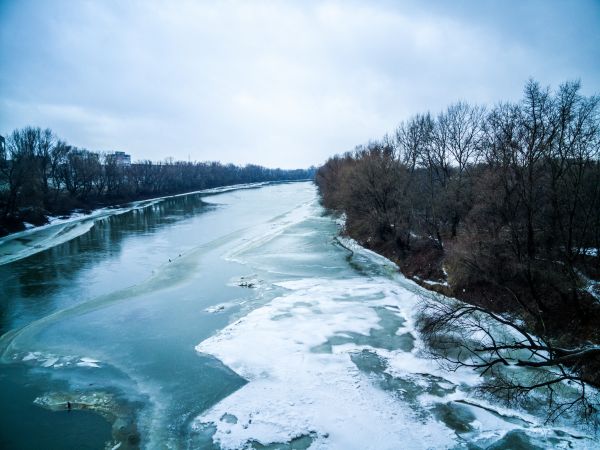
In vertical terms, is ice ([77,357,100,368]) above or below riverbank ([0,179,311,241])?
below

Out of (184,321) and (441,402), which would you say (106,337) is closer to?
(184,321)

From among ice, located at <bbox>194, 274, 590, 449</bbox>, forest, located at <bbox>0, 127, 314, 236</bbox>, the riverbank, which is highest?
forest, located at <bbox>0, 127, 314, 236</bbox>

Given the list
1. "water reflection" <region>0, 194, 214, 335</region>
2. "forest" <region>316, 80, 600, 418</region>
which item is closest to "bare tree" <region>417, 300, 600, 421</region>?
"forest" <region>316, 80, 600, 418</region>

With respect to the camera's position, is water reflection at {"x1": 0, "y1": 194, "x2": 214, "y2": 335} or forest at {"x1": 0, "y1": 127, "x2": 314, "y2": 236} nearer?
water reflection at {"x1": 0, "y1": 194, "x2": 214, "y2": 335}

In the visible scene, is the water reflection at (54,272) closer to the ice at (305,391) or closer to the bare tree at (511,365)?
the ice at (305,391)

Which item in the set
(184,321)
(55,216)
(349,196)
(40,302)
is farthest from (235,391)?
(55,216)

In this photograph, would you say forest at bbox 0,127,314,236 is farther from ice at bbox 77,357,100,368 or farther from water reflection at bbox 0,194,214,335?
ice at bbox 77,357,100,368

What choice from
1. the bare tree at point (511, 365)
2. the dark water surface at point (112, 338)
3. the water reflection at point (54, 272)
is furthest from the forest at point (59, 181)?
the bare tree at point (511, 365)
